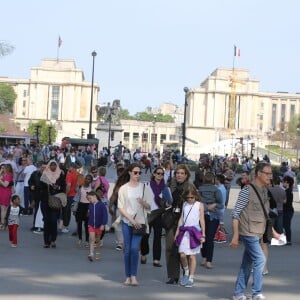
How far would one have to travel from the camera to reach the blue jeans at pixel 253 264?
956cm

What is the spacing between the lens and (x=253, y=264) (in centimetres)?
968

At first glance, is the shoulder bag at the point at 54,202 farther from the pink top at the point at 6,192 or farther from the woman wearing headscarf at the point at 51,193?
the pink top at the point at 6,192

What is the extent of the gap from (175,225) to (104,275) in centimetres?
128

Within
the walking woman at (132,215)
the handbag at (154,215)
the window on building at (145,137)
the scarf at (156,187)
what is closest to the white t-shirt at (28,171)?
the scarf at (156,187)

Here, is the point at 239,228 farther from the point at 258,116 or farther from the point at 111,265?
the point at 258,116

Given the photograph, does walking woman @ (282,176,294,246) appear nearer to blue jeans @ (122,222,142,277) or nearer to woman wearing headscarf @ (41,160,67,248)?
woman wearing headscarf @ (41,160,67,248)

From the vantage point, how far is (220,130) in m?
162

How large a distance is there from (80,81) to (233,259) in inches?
6136

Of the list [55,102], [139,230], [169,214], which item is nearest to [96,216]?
[169,214]

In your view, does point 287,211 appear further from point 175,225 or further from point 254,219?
point 254,219

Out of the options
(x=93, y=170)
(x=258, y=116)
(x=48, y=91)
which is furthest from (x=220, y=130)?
(x=93, y=170)

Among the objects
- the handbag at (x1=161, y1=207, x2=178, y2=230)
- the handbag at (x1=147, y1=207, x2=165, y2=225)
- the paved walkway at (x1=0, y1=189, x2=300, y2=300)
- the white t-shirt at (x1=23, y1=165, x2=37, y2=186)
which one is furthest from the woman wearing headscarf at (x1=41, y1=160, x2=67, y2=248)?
the white t-shirt at (x1=23, y1=165, x2=37, y2=186)

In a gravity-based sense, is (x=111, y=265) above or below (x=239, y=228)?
below

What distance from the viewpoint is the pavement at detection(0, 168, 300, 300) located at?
33.3ft
